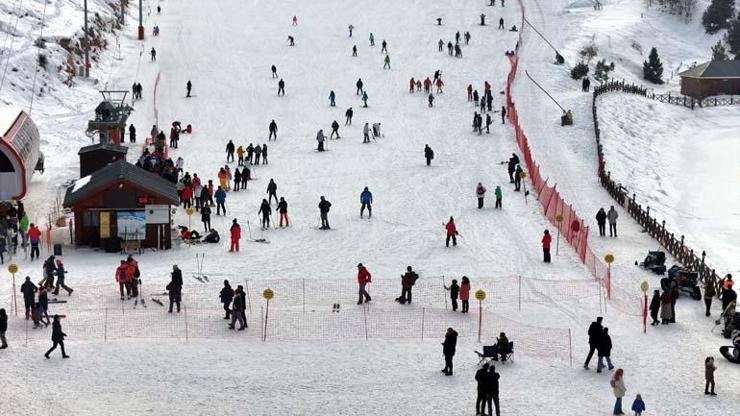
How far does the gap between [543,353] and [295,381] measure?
19.2 feet

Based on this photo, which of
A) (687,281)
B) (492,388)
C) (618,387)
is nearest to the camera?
(492,388)

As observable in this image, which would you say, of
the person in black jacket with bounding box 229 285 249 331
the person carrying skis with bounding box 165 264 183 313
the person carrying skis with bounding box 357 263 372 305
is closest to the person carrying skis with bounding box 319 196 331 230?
the person carrying skis with bounding box 357 263 372 305

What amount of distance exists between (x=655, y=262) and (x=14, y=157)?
19893 millimetres

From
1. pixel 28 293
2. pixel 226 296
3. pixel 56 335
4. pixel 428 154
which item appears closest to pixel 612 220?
pixel 428 154

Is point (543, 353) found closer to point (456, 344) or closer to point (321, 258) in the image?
point (456, 344)

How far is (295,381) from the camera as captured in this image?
1027 inches

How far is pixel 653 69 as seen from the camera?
272 ft

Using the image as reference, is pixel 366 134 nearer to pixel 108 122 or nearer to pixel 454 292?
pixel 108 122

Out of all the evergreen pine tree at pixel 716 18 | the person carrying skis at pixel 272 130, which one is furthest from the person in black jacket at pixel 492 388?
the evergreen pine tree at pixel 716 18

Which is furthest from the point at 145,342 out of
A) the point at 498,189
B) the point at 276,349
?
the point at 498,189

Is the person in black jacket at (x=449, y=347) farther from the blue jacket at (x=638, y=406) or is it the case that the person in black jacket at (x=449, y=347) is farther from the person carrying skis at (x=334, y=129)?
the person carrying skis at (x=334, y=129)

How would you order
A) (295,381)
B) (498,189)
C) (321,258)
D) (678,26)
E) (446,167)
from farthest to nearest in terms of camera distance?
(678,26), (446,167), (498,189), (321,258), (295,381)

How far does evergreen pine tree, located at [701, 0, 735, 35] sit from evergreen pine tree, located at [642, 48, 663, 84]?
1681 centimetres

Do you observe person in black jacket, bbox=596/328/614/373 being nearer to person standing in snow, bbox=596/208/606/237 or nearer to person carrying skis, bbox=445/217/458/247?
person carrying skis, bbox=445/217/458/247
